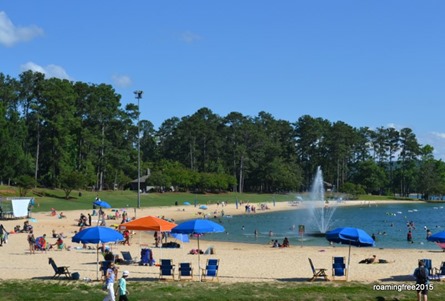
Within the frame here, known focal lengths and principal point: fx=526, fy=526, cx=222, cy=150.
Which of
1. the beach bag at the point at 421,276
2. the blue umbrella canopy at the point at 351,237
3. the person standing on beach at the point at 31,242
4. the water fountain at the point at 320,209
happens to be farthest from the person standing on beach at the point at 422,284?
the water fountain at the point at 320,209

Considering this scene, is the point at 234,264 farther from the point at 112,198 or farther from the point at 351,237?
the point at 112,198

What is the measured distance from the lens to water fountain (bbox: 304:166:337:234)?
57.6 metres

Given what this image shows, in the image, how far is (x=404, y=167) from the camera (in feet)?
468

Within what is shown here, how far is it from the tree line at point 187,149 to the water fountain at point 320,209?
32.4ft

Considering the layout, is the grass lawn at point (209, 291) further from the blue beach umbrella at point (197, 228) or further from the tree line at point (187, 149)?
the tree line at point (187, 149)

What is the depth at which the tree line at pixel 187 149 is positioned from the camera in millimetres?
78625

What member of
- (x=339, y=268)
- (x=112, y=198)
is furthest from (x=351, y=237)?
(x=112, y=198)

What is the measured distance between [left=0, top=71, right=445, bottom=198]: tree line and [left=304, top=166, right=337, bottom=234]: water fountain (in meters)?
9.88

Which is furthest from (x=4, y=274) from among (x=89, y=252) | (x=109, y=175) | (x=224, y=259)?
(x=109, y=175)

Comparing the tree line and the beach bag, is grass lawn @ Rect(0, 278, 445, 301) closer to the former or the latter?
the beach bag

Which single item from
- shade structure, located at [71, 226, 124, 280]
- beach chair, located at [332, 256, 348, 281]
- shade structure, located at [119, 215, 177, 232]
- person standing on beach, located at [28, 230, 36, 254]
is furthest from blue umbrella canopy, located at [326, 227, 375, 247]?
person standing on beach, located at [28, 230, 36, 254]

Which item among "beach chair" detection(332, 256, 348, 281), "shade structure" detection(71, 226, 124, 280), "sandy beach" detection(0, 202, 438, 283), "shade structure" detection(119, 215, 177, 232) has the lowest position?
"sandy beach" detection(0, 202, 438, 283)

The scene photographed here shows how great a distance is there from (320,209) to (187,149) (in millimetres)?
46962

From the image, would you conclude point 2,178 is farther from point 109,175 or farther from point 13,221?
point 13,221
